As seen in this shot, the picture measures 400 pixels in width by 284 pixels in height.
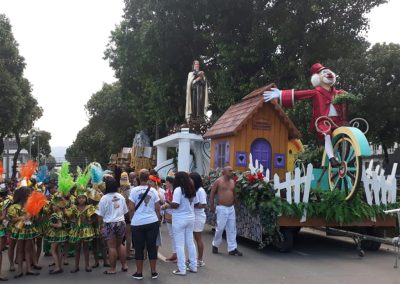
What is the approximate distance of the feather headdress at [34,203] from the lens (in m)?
7.83

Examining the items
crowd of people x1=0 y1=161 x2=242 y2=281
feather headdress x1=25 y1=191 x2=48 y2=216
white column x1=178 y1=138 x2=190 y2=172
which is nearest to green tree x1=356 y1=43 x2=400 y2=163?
white column x1=178 y1=138 x2=190 y2=172

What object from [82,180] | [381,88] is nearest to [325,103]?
[82,180]

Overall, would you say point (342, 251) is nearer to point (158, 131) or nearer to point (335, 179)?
point (335, 179)

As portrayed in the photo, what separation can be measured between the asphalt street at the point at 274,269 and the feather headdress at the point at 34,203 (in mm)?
1042

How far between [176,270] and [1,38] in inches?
1108

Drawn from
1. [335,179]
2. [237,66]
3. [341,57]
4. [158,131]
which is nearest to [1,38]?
[158,131]

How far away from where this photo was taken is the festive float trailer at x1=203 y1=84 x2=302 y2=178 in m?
12.8

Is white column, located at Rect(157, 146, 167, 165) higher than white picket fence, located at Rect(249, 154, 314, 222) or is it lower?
higher

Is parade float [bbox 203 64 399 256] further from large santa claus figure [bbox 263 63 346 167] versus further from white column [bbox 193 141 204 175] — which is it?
white column [bbox 193 141 204 175]

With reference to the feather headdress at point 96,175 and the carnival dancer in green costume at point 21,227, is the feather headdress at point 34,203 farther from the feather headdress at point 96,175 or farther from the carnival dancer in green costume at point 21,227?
the feather headdress at point 96,175

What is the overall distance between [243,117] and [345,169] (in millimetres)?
3164

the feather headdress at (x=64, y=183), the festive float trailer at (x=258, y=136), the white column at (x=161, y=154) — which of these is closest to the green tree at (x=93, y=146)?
the white column at (x=161, y=154)

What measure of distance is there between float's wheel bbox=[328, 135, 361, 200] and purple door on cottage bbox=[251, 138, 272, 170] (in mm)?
2199

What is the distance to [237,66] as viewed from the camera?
23.5 metres
